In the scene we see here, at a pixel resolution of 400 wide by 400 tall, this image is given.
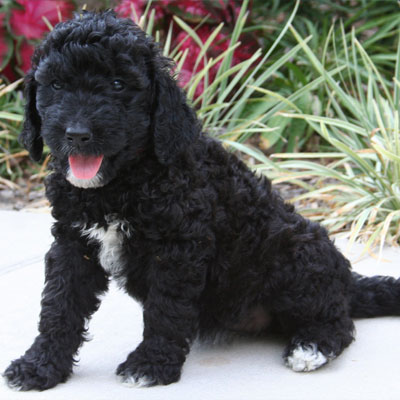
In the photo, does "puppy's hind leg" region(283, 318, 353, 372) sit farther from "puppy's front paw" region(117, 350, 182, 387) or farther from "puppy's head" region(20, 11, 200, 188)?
"puppy's head" region(20, 11, 200, 188)

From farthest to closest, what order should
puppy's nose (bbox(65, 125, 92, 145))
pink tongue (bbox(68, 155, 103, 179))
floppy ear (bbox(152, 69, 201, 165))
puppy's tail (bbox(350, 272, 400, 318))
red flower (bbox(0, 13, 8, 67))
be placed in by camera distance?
red flower (bbox(0, 13, 8, 67)), puppy's tail (bbox(350, 272, 400, 318)), floppy ear (bbox(152, 69, 201, 165)), pink tongue (bbox(68, 155, 103, 179)), puppy's nose (bbox(65, 125, 92, 145))

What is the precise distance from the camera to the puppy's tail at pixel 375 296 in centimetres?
344

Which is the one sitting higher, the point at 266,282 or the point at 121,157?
the point at 121,157

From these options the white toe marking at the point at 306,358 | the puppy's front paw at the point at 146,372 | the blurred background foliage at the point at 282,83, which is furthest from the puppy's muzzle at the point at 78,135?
the blurred background foliage at the point at 282,83

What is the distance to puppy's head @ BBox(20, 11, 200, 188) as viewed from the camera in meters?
2.58

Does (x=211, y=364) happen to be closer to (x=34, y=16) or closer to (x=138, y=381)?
(x=138, y=381)

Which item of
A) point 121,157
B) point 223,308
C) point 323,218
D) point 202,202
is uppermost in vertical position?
point 121,157

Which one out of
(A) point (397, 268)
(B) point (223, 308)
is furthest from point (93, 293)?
(A) point (397, 268)

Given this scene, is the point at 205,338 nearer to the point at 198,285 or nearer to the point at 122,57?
the point at 198,285

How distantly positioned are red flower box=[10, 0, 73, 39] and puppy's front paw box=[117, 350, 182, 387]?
15.0 ft

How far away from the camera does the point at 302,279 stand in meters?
3.10

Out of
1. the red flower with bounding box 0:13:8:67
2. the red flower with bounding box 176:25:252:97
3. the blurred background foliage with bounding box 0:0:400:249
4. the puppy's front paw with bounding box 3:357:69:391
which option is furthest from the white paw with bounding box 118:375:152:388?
the red flower with bounding box 0:13:8:67

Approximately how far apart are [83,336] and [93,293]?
7.1 inches

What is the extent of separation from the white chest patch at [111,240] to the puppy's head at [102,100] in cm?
19
